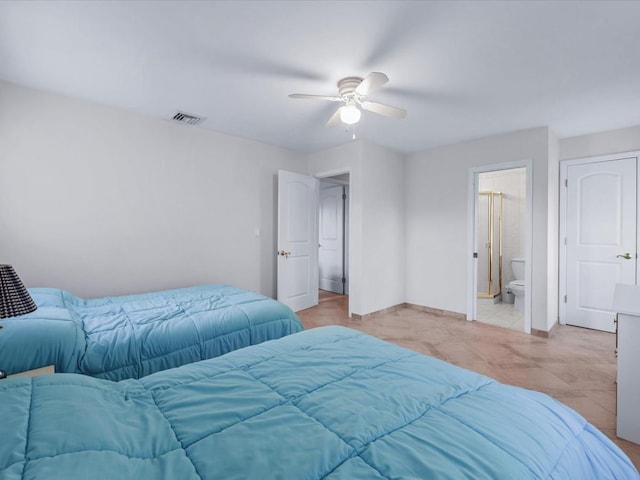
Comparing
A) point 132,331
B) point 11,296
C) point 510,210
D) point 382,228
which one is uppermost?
point 510,210

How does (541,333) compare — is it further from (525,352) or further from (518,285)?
(518,285)

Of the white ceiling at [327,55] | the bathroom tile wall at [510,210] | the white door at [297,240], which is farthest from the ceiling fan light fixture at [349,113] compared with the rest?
the bathroom tile wall at [510,210]

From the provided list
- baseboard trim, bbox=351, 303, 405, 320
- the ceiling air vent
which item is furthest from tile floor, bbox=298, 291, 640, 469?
the ceiling air vent

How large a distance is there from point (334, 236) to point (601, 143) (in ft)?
13.6

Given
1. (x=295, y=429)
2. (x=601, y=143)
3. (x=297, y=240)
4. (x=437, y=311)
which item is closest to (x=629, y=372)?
(x=295, y=429)

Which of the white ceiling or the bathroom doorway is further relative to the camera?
the bathroom doorway

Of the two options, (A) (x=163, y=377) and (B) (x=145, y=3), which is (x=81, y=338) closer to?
(A) (x=163, y=377)

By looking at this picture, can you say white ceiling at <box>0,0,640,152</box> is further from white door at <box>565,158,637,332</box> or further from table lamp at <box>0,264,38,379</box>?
table lamp at <box>0,264,38,379</box>

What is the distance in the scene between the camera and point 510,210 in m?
5.65

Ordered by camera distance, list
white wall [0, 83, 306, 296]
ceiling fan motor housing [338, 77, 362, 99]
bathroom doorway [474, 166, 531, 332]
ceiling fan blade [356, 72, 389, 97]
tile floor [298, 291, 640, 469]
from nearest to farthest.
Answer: ceiling fan blade [356, 72, 389, 97] → tile floor [298, 291, 640, 469] → ceiling fan motor housing [338, 77, 362, 99] → white wall [0, 83, 306, 296] → bathroom doorway [474, 166, 531, 332]

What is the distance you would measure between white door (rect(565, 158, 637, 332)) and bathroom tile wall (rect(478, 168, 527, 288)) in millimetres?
1615

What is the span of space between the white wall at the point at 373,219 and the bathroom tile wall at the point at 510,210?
1.98 meters

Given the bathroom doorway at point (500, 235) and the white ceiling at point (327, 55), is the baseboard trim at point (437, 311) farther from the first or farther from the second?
the white ceiling at point (327, 55)

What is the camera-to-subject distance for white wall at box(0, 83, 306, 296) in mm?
2717
